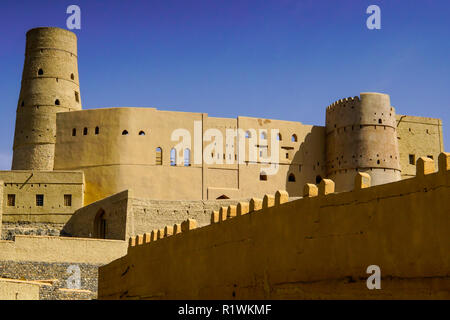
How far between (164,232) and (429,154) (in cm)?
3042

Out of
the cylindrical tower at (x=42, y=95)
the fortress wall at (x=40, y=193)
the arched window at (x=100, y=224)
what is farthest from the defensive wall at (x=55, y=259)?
the cylindrical tower at (x=42, y=95)

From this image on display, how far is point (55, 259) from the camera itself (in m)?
26.8

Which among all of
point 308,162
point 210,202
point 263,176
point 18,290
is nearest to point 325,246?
point 18,290

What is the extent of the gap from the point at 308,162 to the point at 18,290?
20.2m

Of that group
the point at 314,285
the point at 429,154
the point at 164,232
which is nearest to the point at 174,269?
the point at 164,232

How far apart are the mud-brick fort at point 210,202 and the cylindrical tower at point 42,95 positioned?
7 cm

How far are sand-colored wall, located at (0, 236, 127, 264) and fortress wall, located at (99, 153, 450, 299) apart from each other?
14.2 m

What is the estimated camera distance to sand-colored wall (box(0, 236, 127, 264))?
26281 millimetres

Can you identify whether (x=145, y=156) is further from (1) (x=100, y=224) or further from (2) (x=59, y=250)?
(2) (x=59, y=250)

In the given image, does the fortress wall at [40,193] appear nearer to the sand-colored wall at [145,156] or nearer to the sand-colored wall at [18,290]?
the sand-colored wall at [145,156]

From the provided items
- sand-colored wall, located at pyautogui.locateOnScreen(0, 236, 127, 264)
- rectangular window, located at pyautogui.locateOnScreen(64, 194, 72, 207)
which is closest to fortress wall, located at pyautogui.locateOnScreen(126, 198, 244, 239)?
sand-colored wall, located at pyautogui.locateOnScreen(0, 236, 127, 264)

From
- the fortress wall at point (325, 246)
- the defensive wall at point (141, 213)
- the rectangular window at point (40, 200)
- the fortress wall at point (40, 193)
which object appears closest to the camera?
the fortress wall at point (325, 246)

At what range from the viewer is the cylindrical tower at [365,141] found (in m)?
37.0

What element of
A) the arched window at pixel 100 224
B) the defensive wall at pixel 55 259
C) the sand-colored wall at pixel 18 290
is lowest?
the sand-colored wall at pixel 18 290
